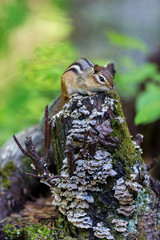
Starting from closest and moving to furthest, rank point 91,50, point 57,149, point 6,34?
1. point 57,149
2. point 6,34
3. point 91,50

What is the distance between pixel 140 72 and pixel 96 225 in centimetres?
252

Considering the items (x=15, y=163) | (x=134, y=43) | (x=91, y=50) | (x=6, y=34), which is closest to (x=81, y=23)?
(x=91, y=50)

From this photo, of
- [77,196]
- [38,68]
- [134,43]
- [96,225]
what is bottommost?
[96,225]

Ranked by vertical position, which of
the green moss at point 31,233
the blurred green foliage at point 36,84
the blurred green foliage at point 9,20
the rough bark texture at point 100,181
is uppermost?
the blurred green foliage at point 9,20

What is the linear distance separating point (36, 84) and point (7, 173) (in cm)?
112

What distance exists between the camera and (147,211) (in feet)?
6.05

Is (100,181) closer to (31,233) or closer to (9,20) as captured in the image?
(31,233)

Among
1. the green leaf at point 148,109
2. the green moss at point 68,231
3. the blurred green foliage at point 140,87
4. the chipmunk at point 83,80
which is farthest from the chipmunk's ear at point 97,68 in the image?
the green moss at point 68,231

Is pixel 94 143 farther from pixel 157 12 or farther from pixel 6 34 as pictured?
pixel 157 12

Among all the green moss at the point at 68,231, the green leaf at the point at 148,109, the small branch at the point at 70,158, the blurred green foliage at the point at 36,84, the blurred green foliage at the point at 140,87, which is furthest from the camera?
the blurred green foliage at the point at 36,84

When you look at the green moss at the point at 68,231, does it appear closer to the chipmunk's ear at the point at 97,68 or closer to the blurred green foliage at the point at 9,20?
the chipmunk's ear at the point at 97,68

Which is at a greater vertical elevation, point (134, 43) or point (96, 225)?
point (134, 43)

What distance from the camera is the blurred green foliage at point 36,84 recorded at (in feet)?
10.7

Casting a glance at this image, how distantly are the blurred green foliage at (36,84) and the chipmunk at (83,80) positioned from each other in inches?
27.1
